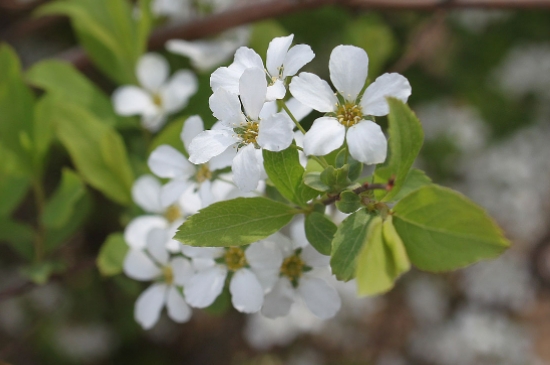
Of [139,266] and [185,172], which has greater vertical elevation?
[185,172]

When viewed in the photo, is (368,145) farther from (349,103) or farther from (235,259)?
(235,259)

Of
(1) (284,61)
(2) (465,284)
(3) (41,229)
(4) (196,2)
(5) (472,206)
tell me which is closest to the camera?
(5) (472,206)

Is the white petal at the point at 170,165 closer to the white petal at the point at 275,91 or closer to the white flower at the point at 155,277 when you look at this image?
the white flower at the point at 155,277

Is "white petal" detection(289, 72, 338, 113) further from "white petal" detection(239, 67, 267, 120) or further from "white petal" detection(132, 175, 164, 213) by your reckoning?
"white petal" detection(132, 175, 164, 213)

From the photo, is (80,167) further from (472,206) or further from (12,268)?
(12,268)

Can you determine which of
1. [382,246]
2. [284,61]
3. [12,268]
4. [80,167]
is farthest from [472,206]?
[12,268]

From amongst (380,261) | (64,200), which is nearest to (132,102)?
(64,200)

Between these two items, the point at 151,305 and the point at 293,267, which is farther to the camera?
the point at 151,305

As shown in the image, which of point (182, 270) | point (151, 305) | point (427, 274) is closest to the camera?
point (182, 270)
